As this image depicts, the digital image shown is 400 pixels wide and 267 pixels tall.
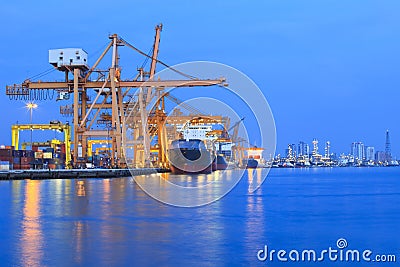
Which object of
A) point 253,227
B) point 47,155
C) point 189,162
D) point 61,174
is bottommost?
point 253,227

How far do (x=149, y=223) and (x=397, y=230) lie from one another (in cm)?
732

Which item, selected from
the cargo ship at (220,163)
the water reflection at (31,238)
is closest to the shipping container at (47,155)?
the cargo ship at (220,163)

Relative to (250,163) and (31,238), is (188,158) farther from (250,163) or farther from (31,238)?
(31,238)

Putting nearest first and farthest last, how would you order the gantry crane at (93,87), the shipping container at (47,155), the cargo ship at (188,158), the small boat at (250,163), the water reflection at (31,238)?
1. the water reflection at (31,238)
2. the gantry crane at (93,87)
3. the cargo ship at (188,158)
4. the shipping container at (47,155)
5. the small boat at (250,163)

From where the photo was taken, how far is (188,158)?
239 ft

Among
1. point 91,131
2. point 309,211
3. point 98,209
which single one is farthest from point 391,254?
point 91,131

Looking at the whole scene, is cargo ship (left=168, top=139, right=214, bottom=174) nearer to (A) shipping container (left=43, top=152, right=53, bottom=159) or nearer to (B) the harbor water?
(A) shipping container (left=43, top=152, right=53, bottom=159)

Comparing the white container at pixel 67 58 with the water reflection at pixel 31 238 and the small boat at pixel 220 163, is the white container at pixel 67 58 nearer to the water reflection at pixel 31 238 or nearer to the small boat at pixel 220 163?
the water reflection at pixel 31 238

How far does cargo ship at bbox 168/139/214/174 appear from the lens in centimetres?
7269

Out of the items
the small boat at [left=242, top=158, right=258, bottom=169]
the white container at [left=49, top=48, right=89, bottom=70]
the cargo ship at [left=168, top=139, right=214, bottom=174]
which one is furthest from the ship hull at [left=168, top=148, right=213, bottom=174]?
the small boat at [left=242, top=158, right=258, bottom=169]

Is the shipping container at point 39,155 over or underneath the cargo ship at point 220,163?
over

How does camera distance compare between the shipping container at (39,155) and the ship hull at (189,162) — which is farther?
the shipping container at (39,155)

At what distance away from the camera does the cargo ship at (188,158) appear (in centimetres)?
7269

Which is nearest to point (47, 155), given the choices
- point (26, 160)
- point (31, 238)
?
point (26, 160)
